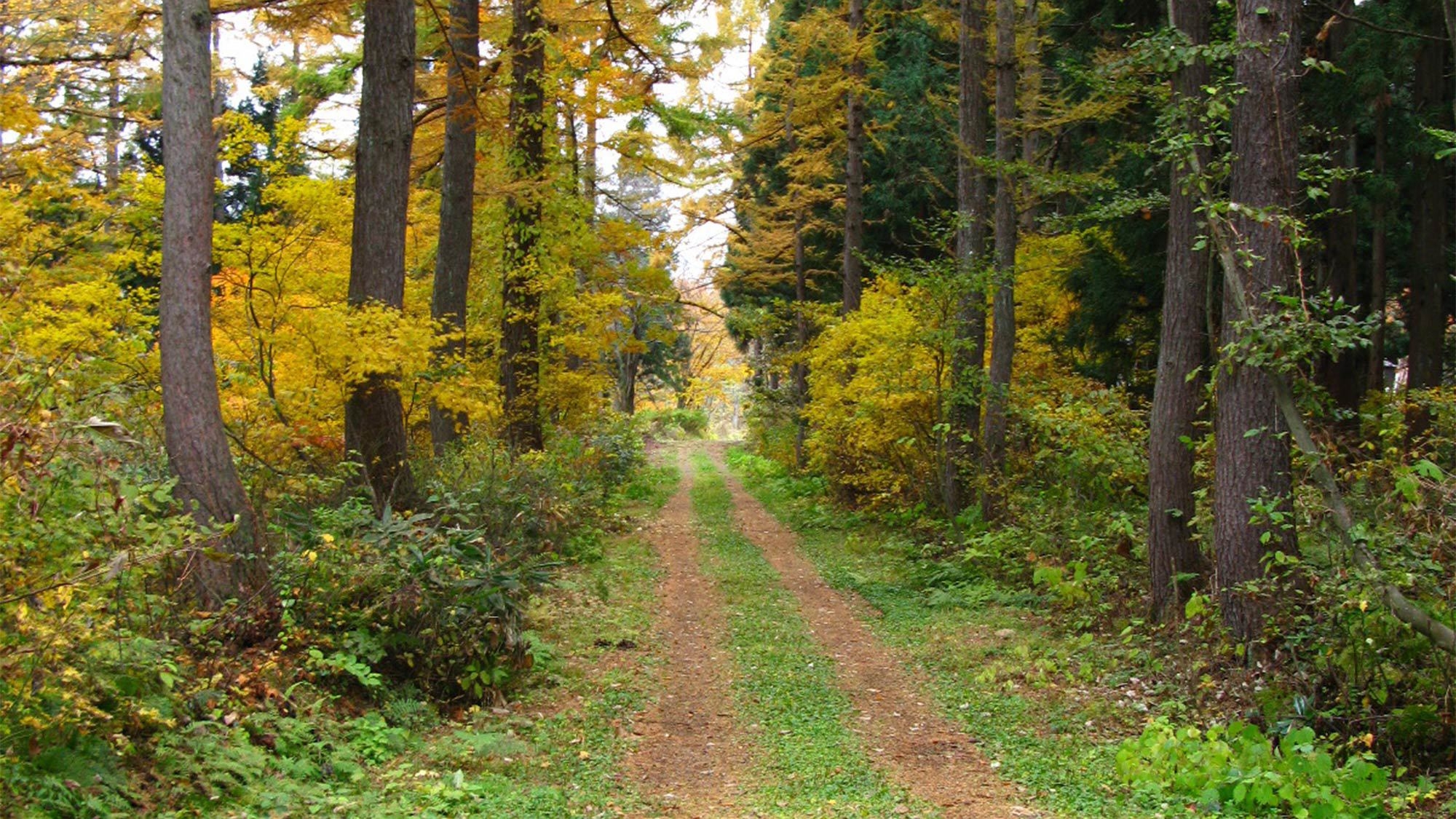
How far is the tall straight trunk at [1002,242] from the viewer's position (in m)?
13.0

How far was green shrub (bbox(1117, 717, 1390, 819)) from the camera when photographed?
4957 mm

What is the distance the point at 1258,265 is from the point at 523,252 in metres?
11.3

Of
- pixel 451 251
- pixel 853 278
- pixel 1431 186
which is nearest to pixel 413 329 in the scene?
pixel 451 251

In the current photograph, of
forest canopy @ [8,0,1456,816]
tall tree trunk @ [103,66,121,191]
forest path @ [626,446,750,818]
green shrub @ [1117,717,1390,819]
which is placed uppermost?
tall tree trunk @ [103,66,121,191]

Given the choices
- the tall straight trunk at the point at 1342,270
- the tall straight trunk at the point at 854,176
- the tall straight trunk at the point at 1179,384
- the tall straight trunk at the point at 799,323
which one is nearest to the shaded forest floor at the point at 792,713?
the tall straight trunk at the point at 1179,384

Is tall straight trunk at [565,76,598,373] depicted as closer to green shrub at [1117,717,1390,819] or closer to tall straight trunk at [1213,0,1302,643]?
tall straight trunk at [1213,0,1302,643]

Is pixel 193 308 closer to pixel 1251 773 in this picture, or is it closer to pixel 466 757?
pixel 466 757

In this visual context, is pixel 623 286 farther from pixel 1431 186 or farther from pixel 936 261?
pixel 1431 186

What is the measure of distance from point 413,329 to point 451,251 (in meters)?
4.57

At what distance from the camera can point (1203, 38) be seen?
8336mm

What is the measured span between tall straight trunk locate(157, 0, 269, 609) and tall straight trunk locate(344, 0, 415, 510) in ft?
7.64

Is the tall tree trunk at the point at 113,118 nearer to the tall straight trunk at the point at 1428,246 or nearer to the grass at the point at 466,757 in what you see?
the grass at the point at 466,757

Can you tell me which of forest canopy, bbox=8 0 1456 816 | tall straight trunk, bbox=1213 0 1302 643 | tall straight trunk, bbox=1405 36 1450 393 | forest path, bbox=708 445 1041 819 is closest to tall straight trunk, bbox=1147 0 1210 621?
forest canopy, bbox=8 0 1456 816

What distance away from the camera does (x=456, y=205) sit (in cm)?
1334
